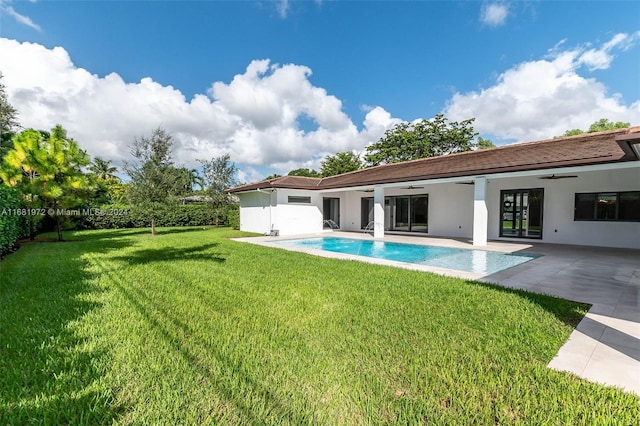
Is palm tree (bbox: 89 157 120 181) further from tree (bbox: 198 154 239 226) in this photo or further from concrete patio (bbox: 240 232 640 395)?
concrete patio (bbox: 240 232 640 395)

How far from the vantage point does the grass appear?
2.41 m

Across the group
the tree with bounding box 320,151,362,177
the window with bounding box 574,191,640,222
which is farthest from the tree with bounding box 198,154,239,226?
the window with bounding box 574,191,640,222

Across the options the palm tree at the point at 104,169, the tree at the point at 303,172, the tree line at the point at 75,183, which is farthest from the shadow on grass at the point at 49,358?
the tree at the point at 303,172

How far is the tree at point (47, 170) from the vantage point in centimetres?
1362

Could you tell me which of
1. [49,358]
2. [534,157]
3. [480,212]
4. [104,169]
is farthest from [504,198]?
[104,169]

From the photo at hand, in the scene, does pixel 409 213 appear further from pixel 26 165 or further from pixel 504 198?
pixel 26 165

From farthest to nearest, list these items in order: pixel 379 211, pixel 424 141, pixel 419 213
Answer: pixel 424 141 → pixel 419 213 → pixel 379 211

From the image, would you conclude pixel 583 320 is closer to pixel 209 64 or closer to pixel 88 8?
pixel 88 8

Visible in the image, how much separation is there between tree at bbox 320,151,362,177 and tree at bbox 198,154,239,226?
20745mm

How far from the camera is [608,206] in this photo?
1228 centimetres

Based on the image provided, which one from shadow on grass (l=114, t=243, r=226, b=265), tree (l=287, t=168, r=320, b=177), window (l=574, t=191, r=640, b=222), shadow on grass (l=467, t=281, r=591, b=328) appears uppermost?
tree (l=287, t=168, r=320, b=177)

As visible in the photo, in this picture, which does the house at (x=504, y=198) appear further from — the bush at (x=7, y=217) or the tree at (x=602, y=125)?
the tree at (x=602, y=125)

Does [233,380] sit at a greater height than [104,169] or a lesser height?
lesser

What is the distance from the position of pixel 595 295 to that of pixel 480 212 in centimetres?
756
